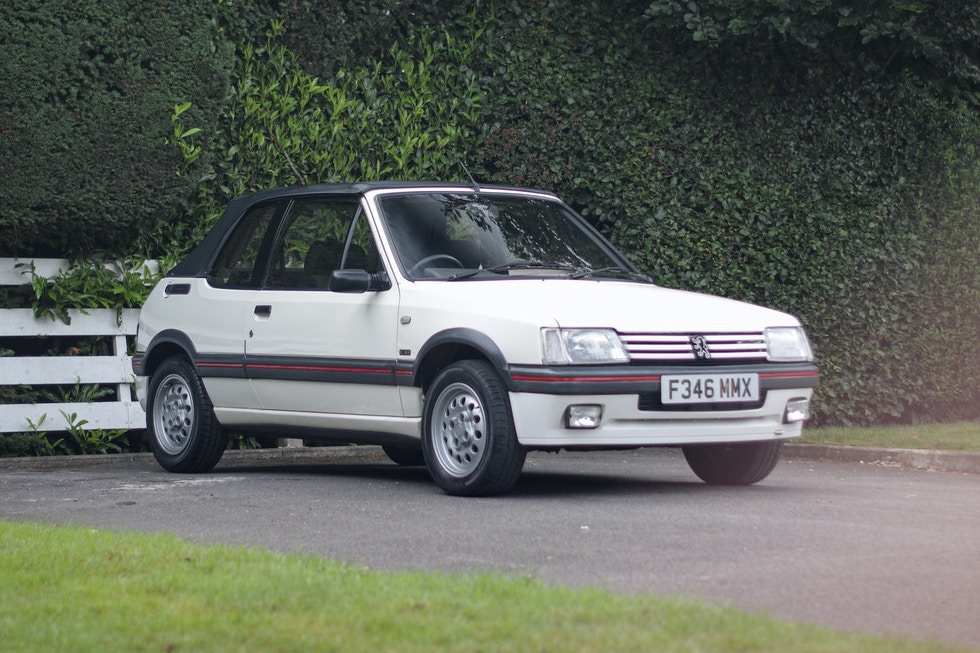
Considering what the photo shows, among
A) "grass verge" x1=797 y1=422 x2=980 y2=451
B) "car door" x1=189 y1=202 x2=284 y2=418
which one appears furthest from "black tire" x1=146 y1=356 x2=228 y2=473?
"grass verge" x1=797 y1=422 x2=980 y2=451

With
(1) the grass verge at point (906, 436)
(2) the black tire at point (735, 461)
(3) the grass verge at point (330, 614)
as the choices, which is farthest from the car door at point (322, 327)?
(1) the grass verge at point (906, 436)

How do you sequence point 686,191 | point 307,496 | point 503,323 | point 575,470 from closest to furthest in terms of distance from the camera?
point 503,323
point 307,496
point 575,470
point 686,191

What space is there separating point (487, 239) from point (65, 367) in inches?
169

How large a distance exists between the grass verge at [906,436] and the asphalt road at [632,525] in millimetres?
733

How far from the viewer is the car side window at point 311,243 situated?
9.66 meters

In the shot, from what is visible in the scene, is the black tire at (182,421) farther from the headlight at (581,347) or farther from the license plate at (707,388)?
the license plate at (707,388)

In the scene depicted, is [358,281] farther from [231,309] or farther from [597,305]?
[597,305]

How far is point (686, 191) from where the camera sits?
13570 mm

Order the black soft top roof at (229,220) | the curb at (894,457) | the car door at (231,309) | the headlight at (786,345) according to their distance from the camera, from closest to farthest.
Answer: the headlight at (786,345)
the car door at (231,309)
the black soft top roof at (229,220)
the curb at (894,457)

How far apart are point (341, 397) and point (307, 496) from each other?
2.55 feet

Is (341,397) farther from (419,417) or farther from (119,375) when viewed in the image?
(119,375)

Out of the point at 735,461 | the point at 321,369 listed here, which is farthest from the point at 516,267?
the point at 735,461

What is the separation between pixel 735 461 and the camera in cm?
932

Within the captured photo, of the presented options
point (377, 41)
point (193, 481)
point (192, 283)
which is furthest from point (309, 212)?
point (377, 41)
